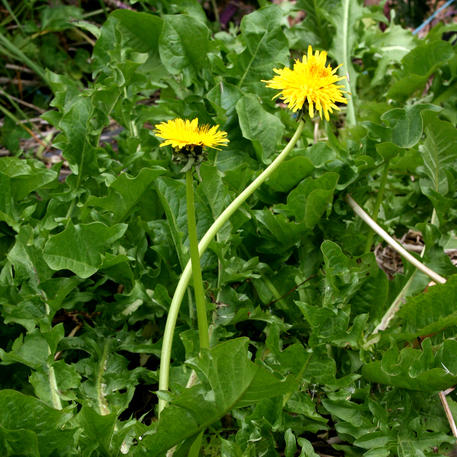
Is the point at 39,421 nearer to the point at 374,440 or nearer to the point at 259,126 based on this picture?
the point at 374,440

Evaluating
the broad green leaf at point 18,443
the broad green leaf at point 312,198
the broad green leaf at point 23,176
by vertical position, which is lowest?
the broad green leaf at point 18,443

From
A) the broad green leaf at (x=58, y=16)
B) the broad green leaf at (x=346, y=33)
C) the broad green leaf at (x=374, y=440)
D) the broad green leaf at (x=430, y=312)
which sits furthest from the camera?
the broad green leaf at (x=58, y=16)

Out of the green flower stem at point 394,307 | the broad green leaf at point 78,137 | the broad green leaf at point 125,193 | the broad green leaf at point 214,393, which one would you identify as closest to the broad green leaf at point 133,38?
the broad green leaf at point 78,137

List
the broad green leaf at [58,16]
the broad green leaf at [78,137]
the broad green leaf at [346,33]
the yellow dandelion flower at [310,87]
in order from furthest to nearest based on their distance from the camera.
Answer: the broad green leaf at [58,16], the broad green leaf at [346,33], the broad green leaf at [78,137], the yellow dandelion flower at [310,87]

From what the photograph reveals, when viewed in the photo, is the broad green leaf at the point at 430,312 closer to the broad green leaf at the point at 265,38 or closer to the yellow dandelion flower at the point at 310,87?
the yellow dandelion flower at the point at 310,87

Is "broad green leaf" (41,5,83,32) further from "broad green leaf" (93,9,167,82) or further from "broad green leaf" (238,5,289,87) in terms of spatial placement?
"broad green leaf" (238,5,289,87)

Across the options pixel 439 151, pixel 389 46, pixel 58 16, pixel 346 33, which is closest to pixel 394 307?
pixel 439 151

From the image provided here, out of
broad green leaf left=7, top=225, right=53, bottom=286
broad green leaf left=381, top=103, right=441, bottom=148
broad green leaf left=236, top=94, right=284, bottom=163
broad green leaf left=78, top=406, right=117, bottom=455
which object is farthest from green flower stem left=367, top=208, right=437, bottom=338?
broad green leaf left=7, top=225, right=53, bottom=286
